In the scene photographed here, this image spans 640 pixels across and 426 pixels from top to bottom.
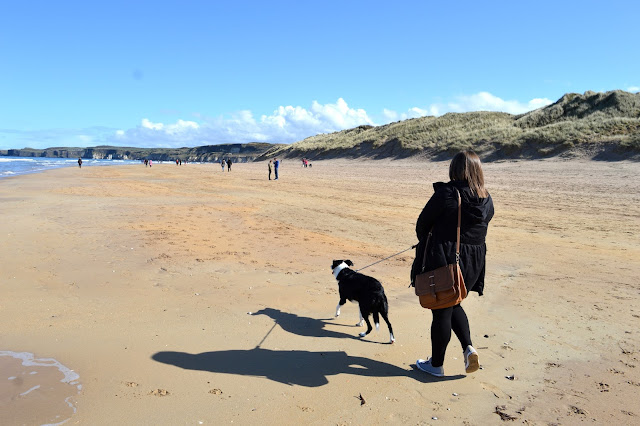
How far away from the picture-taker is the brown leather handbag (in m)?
3.37

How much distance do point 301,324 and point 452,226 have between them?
235 centimetres

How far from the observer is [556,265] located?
7.70 metres

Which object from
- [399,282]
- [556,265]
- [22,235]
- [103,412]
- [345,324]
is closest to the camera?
[103,412]

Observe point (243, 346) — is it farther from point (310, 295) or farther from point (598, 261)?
point (598, 261)

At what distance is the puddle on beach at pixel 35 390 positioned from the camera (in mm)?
3076

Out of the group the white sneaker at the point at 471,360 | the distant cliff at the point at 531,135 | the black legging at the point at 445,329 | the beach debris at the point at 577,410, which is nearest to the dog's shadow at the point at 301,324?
the black legging at the point at 445,329

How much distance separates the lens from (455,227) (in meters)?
3.41

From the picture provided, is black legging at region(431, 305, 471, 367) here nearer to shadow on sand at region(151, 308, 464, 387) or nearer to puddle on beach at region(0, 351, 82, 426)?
shadow on sand at region(151, 308, 464, 387)

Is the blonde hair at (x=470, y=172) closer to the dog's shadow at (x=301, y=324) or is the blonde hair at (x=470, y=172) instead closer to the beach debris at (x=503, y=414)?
the beach debris at (x=503, y=414)

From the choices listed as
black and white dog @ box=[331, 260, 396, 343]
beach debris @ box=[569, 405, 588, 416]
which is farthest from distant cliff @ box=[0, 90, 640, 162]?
beach debris @ box=[569, 405, 588, 416]

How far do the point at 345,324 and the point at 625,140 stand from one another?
32.4 metres

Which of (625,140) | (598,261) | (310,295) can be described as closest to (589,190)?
(598,261)

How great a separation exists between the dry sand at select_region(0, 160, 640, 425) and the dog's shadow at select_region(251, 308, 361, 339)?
0.08ft

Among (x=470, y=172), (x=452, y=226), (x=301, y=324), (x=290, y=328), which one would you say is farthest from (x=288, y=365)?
(x=470, y=172)
